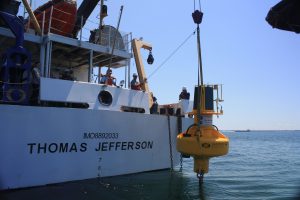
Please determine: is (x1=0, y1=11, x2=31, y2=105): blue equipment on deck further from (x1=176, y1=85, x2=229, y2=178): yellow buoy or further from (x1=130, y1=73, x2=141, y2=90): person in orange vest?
(x1=176, y1=85, x2=229, y2=178): yellow buoy

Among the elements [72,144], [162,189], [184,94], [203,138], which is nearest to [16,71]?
[72,144]

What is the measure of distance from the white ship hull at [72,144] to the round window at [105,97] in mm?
559

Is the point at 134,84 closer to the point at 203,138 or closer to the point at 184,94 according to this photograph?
the point at 184,94

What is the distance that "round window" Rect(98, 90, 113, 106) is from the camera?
414 inches

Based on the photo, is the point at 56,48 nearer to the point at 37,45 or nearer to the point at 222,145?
the point at 37,45

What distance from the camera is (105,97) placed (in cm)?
1065

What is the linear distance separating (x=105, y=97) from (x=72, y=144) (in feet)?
6.48

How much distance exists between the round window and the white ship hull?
0.56m

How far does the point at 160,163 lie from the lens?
11664 mm

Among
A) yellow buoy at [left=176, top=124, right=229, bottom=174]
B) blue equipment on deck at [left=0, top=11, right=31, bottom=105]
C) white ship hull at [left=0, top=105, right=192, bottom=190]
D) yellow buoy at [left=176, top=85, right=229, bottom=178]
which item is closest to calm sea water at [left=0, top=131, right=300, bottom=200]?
white ship hull at [left=0, top=105, right=192, bottom=190]

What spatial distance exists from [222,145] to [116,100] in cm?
430

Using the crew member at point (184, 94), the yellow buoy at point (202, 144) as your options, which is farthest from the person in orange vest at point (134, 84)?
the yellow buoy at point (202, 144)

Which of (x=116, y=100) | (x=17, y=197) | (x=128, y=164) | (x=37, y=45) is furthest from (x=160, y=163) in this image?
(x=37, y=45)

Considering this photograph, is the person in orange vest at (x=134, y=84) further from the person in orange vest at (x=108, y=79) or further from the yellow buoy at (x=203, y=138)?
the yellow buoy at (x=203, y=138)
